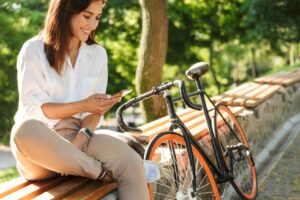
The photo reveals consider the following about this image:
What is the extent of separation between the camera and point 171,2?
1909cm

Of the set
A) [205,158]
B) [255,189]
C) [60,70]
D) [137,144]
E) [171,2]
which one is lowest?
[255,189]

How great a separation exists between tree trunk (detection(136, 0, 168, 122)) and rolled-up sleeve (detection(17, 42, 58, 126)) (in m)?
4.50

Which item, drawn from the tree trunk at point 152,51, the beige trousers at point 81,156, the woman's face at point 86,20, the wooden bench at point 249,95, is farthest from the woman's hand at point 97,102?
the tree trunk at point 152,51

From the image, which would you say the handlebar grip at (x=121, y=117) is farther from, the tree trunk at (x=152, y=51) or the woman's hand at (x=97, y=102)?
the tree trunk at (x=152, y=51)

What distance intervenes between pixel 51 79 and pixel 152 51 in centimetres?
446

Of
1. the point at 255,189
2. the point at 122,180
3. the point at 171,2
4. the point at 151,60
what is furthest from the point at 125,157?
the point at 171,2

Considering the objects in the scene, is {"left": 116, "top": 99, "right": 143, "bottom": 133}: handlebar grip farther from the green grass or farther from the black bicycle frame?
the green grass

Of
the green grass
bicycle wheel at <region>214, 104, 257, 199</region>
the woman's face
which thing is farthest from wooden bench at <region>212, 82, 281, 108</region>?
the green grass

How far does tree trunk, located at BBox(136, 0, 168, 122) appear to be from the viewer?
23.5ft

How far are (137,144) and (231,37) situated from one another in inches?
765

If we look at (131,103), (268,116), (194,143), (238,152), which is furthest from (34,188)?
(268,116)

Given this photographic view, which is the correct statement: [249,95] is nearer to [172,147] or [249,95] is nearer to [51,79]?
[172,147]

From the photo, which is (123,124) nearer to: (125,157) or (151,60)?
(125,157)

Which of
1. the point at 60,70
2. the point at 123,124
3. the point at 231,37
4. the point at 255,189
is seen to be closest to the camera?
the point at 60,70
